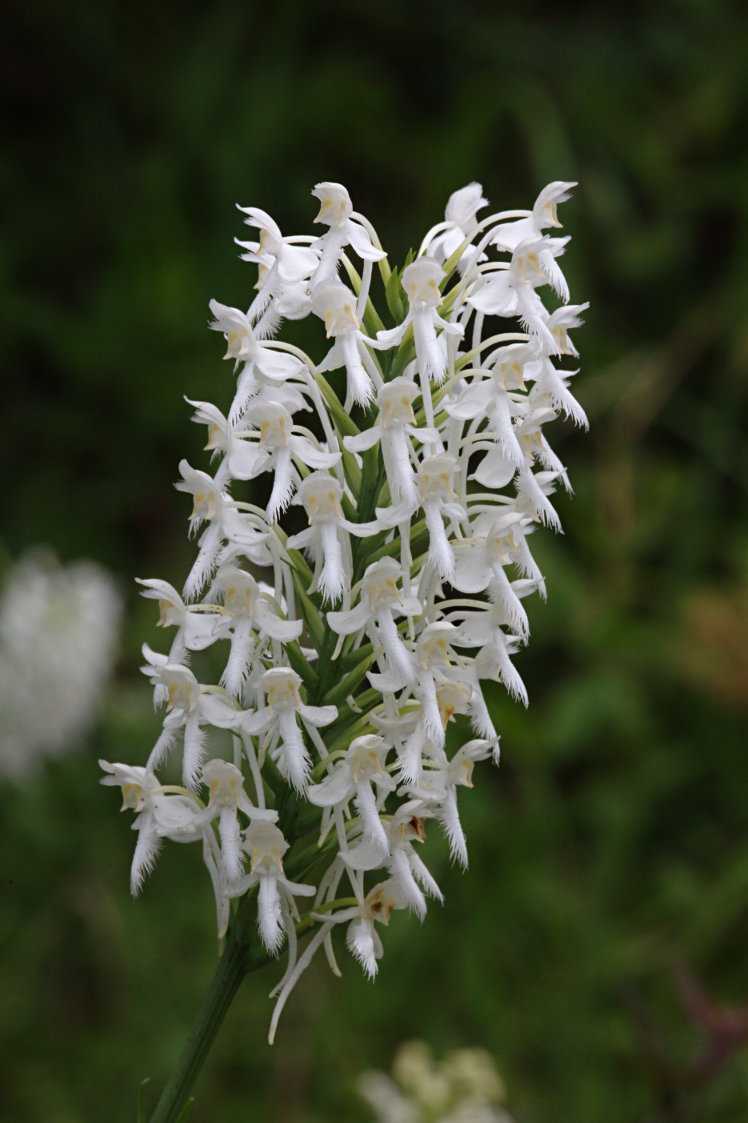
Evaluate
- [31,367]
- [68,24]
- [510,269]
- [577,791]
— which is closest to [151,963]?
[577,791]

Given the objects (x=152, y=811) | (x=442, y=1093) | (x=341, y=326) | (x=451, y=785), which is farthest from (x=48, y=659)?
(x=341, y=326)

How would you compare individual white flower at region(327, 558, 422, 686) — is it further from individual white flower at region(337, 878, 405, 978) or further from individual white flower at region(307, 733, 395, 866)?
individual white flower at region(337, 878, 405, 978)

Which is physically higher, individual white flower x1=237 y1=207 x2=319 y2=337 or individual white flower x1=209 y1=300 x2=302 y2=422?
individual white flower x1=237 y1=207 x2=319 y2=337

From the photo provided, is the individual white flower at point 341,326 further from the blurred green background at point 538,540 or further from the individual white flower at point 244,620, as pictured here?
the blurred green background at point 538,540

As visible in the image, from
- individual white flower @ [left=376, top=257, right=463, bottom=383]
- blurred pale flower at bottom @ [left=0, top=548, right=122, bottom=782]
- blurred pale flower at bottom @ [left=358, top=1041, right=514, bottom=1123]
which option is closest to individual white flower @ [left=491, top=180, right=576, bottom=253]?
individual white flower @ [left=376, top=257, right=463, bottom=383]

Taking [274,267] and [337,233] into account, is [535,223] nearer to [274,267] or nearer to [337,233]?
[337,233]

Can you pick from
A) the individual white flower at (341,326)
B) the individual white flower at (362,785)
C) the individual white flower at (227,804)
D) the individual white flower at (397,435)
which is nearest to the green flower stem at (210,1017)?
the individual white flower at (227,804)

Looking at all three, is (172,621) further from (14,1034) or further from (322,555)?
(14,1034)
